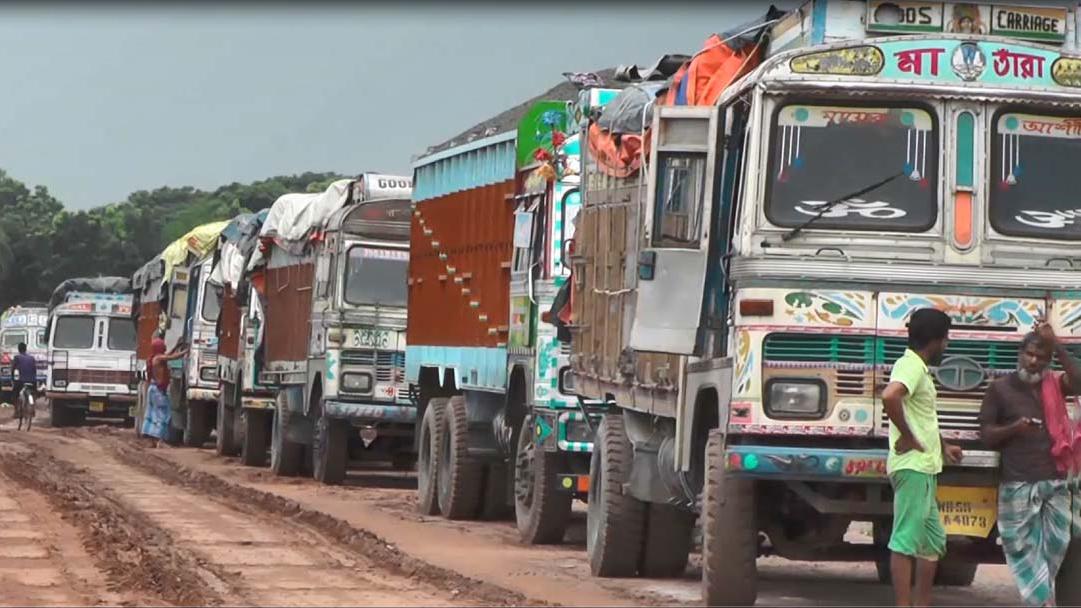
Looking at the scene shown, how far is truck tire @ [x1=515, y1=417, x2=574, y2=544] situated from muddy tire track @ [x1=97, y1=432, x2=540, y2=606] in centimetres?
117

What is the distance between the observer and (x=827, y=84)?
11.3 meters

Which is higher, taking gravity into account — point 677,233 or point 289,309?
point 289,309

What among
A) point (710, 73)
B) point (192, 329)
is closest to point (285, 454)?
point (192, 329)

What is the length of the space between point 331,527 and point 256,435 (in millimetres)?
A: 12740

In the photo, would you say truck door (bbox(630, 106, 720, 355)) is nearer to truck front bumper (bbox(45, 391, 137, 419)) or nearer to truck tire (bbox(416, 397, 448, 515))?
truck tire (bbox(416, 397, 448, 515))

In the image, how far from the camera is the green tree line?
101 m

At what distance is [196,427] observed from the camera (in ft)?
122

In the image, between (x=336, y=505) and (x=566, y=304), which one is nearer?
(x=566, y=304)

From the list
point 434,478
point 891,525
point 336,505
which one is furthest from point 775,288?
point 336,505

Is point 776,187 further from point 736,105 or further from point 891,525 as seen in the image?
point 891,525

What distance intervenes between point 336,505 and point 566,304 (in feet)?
19.4

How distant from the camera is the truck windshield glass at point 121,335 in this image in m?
45.9

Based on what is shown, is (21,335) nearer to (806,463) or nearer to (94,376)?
(94,376)

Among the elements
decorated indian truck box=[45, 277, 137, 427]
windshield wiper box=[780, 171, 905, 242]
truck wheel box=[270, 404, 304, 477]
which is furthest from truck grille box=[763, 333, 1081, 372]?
decorated indian truck box=[45, 277, 137, 427]
